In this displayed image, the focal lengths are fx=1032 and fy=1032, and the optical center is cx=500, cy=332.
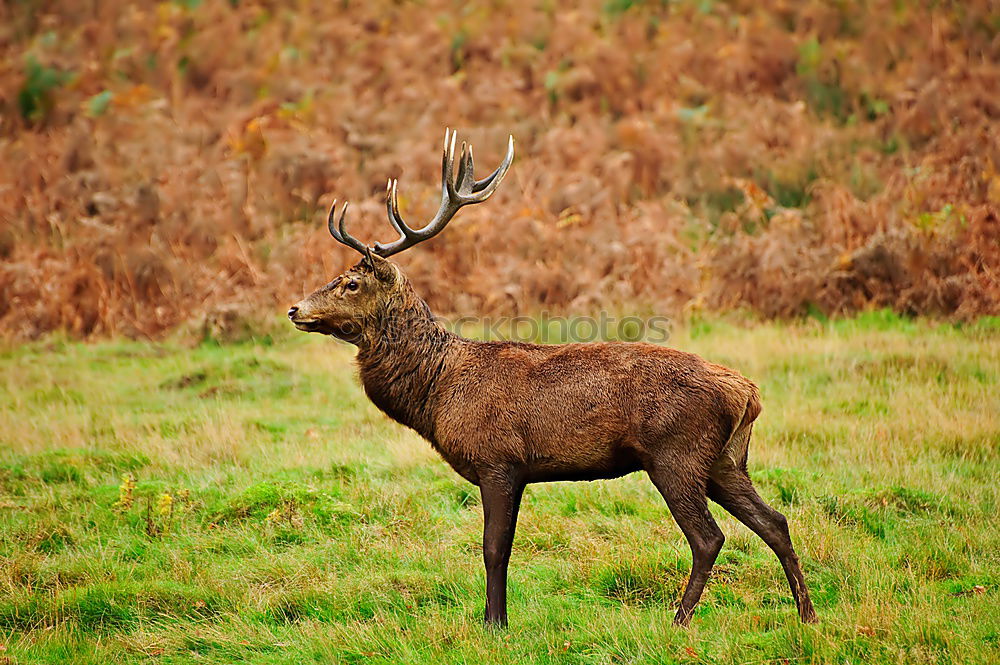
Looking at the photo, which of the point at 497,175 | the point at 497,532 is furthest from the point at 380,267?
the point at 497,532

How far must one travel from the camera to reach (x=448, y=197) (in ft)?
26.3

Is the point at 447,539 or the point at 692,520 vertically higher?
the point at 692,520

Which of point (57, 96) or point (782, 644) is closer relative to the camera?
point (782, 644)

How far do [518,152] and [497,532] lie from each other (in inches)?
723

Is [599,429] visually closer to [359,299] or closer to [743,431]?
[743,431]

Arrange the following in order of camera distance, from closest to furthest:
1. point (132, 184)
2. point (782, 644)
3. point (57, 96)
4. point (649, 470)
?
1. point (782, 644)
2. point (649, 470)
3. point (132, 184)
4. point (57, 96)

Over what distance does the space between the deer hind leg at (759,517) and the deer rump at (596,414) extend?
0.42ft

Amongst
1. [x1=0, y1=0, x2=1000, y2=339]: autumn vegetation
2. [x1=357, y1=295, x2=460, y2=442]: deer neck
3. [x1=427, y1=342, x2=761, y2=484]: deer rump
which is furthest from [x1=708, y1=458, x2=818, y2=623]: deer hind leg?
[x1=0, y1=0, x2=1000, y2=339]: autumn vegetation

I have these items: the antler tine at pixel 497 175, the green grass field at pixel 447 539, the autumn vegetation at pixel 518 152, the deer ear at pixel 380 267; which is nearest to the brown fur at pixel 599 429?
the green grass field at pixel 447 539

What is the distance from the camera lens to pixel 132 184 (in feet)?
76.6

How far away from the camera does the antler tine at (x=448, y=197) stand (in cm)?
760

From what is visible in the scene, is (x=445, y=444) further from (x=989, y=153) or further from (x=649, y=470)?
(x=989, y=153)

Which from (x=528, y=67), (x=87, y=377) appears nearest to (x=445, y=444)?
(x=87, y=377)

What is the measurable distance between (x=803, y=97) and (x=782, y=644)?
2117cm
